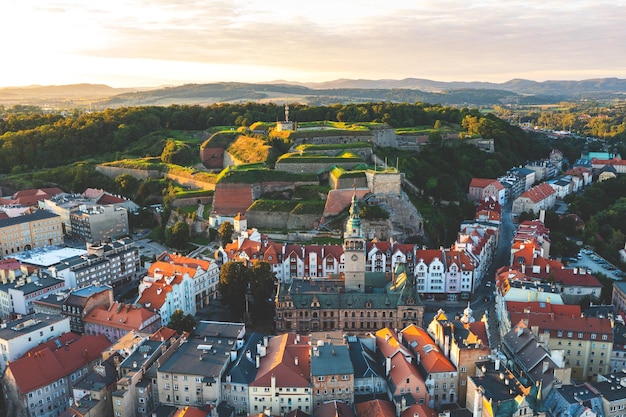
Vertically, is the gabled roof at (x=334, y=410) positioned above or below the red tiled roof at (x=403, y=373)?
below

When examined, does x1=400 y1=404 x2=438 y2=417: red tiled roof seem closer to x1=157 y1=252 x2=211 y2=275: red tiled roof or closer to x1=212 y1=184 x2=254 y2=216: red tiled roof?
x1=157 y1=252 x2=211 y2=275: red tiled roof

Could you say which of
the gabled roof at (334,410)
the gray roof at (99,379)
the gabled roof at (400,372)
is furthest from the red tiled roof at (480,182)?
the gray roof at (99,379)

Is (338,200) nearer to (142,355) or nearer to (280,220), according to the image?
(280,220)

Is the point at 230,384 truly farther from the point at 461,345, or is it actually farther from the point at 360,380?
the point at 461,345

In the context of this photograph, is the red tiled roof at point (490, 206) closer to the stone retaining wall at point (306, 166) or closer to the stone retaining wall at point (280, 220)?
the stone retaining wall at point (306, 166)

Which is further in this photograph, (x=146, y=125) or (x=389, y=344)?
(x=146, y=125)

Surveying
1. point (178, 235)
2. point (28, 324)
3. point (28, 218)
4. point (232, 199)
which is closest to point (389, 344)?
point (28, 324)

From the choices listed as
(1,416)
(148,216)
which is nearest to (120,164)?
(148,216)
